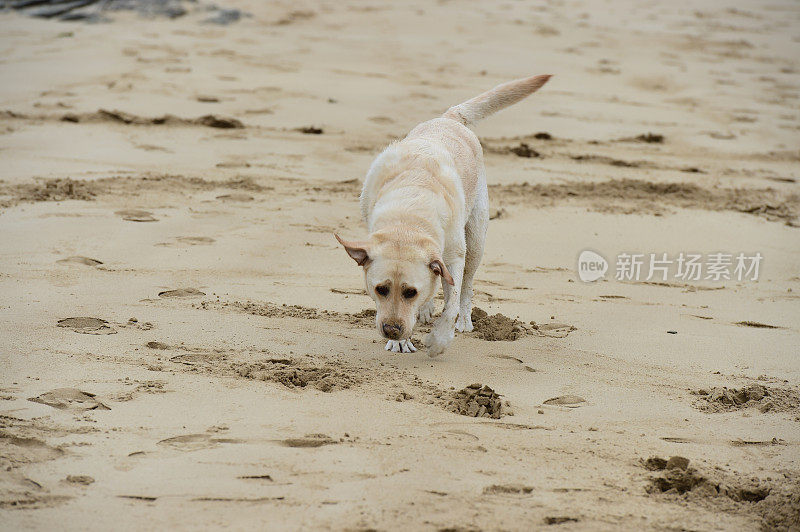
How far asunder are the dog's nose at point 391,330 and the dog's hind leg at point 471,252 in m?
0.97

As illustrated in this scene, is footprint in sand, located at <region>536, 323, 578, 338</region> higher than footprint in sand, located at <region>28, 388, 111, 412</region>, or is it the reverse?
footprint in sand, located at <region>28, 388, 111, 412</region>

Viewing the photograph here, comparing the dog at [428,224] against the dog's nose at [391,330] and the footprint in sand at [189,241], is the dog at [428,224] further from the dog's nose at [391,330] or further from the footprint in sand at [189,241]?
the footprint in sand at [189,241]

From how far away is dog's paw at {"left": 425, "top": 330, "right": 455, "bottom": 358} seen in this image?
508 cm

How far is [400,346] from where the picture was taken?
17.1 feet

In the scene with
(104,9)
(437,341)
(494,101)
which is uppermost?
(104,9)

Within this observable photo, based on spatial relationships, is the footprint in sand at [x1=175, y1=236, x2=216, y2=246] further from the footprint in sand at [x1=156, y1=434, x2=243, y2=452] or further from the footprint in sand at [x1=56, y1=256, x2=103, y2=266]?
the footprint in sand at [x1=156, y1=434, x2=243, y2=452]

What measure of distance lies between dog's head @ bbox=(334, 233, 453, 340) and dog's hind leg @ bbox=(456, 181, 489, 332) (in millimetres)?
937

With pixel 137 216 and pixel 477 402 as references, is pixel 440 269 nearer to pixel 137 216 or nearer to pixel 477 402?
pixel 477 402

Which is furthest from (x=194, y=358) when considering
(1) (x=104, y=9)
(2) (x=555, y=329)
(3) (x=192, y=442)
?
(1) (x=104, y=9)

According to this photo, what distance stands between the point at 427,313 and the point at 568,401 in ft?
4.24

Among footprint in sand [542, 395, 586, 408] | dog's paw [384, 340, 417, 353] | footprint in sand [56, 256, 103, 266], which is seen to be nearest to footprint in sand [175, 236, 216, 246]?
footprint in sand [56, 256, 103, 266]

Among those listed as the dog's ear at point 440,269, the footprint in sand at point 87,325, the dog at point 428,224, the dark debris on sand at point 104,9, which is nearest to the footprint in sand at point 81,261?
the footprint in sand at point 87,325

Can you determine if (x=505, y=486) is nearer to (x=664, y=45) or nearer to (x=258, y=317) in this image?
(x=258, y=317)

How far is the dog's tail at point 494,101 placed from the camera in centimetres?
Result: 632
